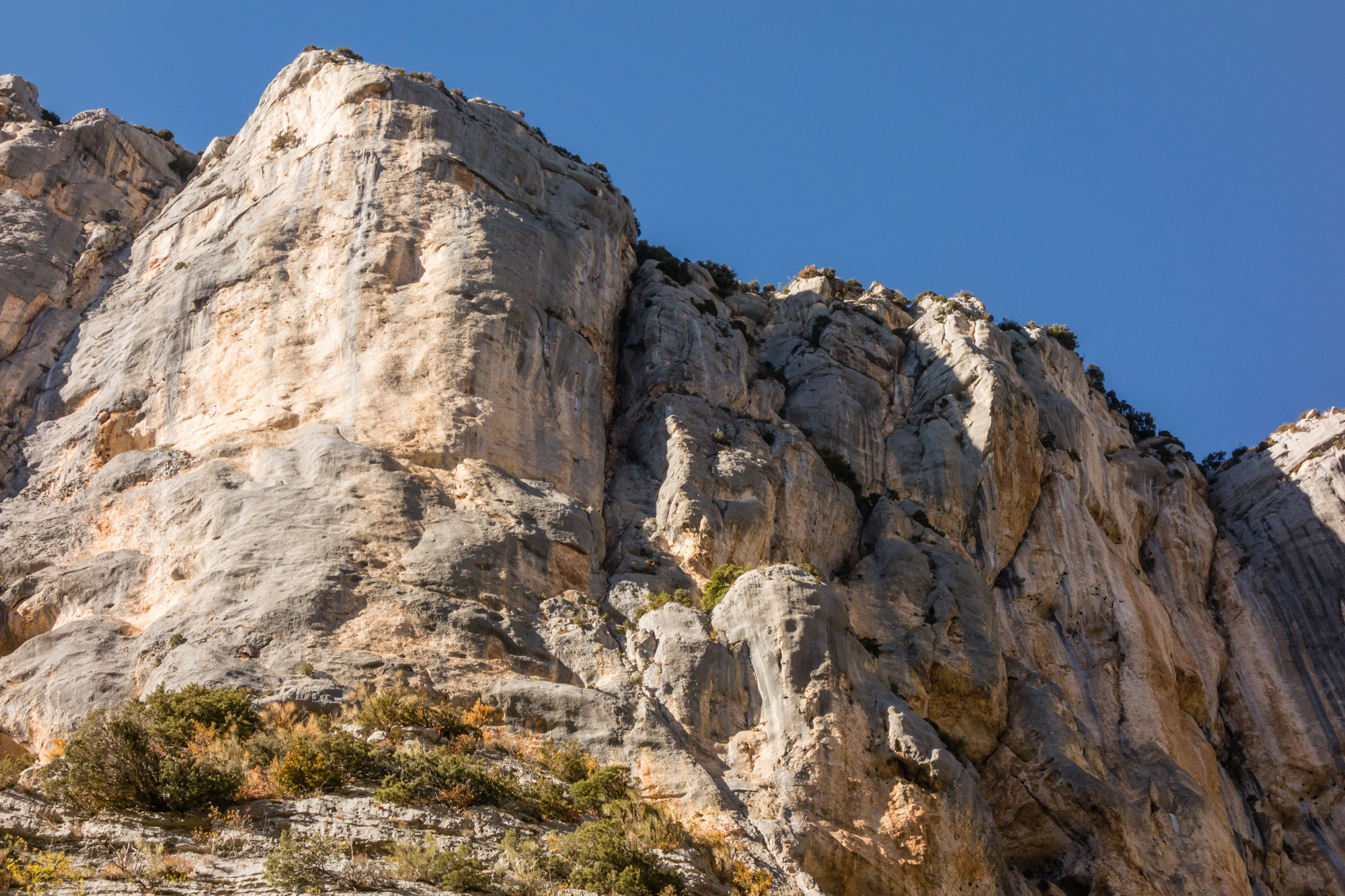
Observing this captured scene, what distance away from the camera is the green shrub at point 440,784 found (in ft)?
60.5

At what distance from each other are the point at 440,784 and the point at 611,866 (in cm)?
313

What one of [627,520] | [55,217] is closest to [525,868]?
[627,520]

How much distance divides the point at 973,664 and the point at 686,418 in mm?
10216

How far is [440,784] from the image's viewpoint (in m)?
19.1

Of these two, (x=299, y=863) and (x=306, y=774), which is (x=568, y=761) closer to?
(x=306, y=774)

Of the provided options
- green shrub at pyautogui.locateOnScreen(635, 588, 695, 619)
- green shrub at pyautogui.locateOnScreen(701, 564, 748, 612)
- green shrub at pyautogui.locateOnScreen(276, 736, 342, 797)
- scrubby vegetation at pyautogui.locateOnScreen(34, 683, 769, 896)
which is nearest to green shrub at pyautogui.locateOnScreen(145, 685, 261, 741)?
scrubby vegetation at pyautogui.locateOnScreen(34, 683, 769, 896)

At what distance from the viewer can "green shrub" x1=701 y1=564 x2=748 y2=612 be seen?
27219 millimetres

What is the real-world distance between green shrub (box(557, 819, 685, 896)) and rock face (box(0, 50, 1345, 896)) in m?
3.43

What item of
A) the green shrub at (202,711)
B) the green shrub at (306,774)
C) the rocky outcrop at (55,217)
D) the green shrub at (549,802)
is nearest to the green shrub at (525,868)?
the green shrub at (549,802)

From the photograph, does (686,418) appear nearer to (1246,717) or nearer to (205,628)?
(205,628)

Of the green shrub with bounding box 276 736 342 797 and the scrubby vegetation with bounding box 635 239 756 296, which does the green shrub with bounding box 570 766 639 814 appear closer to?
the green shrub with bounding box 276 736 342 797

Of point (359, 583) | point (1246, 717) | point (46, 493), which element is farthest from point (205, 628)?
point (1246, 717)

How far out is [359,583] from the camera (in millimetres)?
25094

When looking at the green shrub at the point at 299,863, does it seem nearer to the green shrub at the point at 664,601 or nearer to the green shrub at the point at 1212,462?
the green shrub at the point at 664,601
